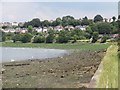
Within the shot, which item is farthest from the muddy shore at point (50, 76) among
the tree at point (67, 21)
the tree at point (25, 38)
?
the tree at point (67, 21)

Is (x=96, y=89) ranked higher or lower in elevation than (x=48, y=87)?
higher

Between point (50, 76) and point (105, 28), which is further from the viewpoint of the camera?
point (105, 28)

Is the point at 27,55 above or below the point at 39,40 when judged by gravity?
above

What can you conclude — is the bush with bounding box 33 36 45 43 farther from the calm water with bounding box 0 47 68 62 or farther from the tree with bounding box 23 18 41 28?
the tree with bounding box 23 18 41 28

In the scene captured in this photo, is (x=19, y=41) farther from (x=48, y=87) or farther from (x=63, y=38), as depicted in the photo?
(x=48, y=87)

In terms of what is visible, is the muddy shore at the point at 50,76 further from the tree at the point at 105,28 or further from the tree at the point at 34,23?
the tree at the point at 34,23

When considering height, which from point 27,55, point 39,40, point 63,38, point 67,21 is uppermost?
point 67,21

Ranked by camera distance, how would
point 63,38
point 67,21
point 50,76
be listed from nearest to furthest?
point 50,76 → point 63,38 → point 67,21

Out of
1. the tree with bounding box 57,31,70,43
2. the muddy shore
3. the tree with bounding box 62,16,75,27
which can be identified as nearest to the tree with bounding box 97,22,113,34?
the tree with bounding box 57,31,70,43

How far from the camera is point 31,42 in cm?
10906

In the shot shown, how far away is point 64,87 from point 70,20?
14988 centimetres

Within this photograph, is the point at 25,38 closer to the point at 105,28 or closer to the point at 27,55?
the point at 105,28

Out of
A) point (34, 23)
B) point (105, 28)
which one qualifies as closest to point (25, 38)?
point (105, 28)

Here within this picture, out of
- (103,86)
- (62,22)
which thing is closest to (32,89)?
(103,86)
